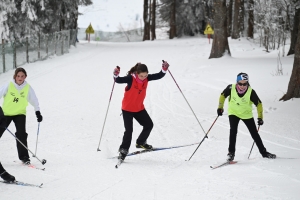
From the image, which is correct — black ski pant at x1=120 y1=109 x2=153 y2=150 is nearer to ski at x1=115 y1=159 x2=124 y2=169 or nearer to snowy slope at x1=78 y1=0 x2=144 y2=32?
ski at x1=115 y1=159 x2=124 y2=169

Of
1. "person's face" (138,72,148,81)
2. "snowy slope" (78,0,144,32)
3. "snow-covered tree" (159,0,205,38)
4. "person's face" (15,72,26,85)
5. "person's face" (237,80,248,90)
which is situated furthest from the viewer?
"snowy slope" (78,0,144,32)

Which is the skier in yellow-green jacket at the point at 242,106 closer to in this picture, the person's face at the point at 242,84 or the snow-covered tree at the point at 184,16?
the person's face at the point at 242,84

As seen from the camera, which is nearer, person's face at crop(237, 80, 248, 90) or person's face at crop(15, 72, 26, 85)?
person's face at crop(237, 80, 248, 90)

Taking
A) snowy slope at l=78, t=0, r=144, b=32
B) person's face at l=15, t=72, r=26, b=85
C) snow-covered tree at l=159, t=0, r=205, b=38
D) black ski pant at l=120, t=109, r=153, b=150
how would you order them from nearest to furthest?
person's face at l=15, t=72, r=26, b=85 < black ski pant at l=120, t=109, r=153, b=150 < snow-covered tree at l=159, t=0, r=205, b=38 < snowy slope at l=78, t=0, r=144, b=32

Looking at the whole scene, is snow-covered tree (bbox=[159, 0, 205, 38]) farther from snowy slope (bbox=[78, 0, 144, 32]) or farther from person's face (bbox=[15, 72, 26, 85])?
person's face (bbox=[15, 72, 26, 85])

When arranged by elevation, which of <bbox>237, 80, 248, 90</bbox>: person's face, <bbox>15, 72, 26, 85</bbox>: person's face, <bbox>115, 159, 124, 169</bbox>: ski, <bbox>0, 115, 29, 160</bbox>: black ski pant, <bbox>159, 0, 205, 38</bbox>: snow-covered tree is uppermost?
<bbox>159, 0, 205, 38</bbox>: snow-covered tree

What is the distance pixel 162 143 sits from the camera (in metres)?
8.93

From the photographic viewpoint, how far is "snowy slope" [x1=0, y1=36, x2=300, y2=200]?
589 cm

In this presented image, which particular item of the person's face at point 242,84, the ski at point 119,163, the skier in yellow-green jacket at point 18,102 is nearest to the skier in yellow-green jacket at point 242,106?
the person's face at point 242,84

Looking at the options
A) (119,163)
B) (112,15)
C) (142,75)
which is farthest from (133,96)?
(112,15)

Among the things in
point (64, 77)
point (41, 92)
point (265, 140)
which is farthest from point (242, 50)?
point (265, 140)

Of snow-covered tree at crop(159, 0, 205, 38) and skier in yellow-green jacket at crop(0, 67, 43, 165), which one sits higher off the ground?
snow-covered tree at crop(159, 0, 205, 38)

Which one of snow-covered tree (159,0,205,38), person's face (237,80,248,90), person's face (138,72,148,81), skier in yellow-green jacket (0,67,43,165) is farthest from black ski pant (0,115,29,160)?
snow-covered tree (159,0,205,38)

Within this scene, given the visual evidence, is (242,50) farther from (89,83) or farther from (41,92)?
(41,92)
